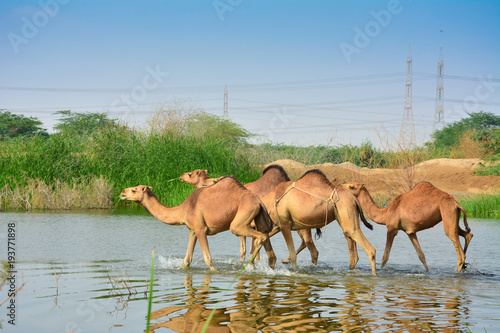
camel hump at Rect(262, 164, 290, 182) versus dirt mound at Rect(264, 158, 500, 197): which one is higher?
dirt mound at Rect(264, 158, 500, 197)

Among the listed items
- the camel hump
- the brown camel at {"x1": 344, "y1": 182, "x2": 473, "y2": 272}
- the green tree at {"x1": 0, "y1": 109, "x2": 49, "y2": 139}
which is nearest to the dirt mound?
the camel hump

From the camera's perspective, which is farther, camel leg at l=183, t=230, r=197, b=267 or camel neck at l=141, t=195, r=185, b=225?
camel neck at l=141, t=195, r=185, b=225

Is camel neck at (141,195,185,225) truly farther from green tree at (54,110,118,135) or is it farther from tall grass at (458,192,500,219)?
green tree at (54,110,118,135)

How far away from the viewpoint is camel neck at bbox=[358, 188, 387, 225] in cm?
1020

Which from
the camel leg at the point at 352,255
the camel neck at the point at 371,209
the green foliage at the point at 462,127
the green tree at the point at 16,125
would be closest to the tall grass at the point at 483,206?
the camel neck at the point at 371,209

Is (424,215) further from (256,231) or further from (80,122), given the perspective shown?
(80,122)

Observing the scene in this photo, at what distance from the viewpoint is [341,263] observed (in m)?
10.1

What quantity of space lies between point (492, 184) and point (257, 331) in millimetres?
26946

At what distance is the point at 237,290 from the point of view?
715cm

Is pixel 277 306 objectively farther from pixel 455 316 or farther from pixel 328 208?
pixel 328 208

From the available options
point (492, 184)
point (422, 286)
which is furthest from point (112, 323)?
point (492, 184)

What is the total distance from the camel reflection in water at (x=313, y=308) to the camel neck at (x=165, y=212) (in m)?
1.42

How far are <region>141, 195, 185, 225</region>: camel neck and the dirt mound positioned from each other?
48.2 feet

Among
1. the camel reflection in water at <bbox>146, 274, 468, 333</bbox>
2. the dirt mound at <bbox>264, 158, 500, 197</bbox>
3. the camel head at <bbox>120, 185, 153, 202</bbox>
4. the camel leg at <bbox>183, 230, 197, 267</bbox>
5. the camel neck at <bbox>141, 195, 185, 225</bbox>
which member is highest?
the dirt mound at <bbox>264, 158, 500, 197</bbox>
